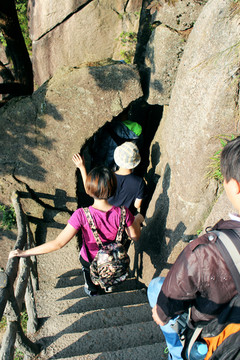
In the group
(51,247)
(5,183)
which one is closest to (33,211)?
(5,183)

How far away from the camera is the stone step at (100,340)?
2506mm

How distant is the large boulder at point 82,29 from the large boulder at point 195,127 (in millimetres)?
Result: 3543

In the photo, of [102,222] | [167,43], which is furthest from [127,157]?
[167,43]

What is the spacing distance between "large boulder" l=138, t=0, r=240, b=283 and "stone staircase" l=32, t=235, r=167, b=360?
2.39 ft

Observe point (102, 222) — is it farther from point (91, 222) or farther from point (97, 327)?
point (97, 327)

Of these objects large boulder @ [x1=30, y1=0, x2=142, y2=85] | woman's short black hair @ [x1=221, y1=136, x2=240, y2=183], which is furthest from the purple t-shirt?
large boulder @ [x1=30, y1=0, x2=142, y2=85]

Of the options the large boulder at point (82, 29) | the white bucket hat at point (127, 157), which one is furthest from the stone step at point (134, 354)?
the large boulder at point (82, 29)

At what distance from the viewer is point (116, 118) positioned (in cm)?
449

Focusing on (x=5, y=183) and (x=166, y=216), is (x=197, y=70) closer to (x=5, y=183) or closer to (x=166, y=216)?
(x=166, y=216)

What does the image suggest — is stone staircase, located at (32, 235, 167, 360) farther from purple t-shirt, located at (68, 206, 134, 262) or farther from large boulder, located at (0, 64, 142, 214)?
large boulder, located at (0, 64, 142, 214)

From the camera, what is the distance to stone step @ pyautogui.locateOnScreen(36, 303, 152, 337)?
276 centimetres

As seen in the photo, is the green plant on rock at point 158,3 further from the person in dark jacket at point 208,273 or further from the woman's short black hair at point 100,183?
the person in dark jacket at point 208,273

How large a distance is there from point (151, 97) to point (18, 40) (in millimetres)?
2322

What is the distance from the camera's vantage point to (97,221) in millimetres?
2471
